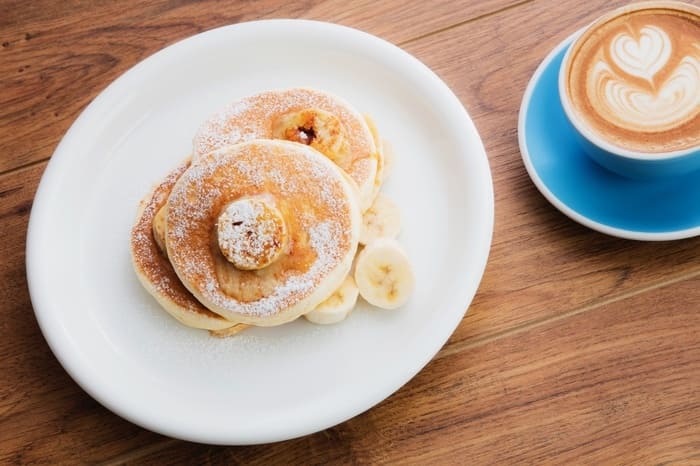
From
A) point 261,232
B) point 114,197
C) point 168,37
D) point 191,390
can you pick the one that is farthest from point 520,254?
point 168,37

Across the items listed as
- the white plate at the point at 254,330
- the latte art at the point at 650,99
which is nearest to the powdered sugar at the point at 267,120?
the white plate at the point at 254,330

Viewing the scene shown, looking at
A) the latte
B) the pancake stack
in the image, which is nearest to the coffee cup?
the latte

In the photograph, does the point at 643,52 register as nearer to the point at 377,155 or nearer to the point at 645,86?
the point at 645,86

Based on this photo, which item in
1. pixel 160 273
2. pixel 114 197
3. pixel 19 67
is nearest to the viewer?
pixel 160 273

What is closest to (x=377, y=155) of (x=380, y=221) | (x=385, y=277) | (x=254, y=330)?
(x=380, y=221)

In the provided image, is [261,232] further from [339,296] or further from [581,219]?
[581,219]

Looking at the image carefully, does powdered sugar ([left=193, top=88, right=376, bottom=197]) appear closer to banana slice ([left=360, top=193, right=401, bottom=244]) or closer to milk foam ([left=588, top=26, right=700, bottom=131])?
banana slice ([left=360, top=193, right=401, bottom=244])

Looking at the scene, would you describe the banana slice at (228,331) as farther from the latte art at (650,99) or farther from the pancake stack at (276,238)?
the latte art at (650,99)
